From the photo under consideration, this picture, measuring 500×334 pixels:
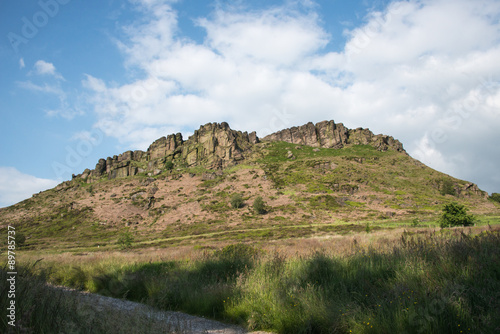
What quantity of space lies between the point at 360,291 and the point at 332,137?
500ft

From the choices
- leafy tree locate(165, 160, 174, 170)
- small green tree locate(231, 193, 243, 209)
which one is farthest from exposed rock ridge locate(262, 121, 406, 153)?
small green tree locate(231, 193, 243, 209)

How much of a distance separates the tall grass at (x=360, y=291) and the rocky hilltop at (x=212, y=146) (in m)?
114

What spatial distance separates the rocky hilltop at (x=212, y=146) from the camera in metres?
130

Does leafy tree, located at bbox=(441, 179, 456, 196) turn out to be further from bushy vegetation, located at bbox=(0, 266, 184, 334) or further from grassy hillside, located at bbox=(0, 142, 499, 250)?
bushy vegetation, located at bbox=(0, 266, 184, 334)

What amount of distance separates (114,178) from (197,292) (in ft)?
444

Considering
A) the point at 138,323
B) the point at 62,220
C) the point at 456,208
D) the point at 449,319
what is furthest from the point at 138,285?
the point at 62,220

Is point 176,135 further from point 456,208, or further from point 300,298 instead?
point 300,298

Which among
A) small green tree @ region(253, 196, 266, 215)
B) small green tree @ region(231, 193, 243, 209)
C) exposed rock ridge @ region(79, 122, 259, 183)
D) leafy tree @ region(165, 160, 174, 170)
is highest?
exposed rock ridge @ region(79, 122, 259, 183)

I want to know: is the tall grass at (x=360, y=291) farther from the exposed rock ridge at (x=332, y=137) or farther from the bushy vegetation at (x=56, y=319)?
the exposed rock ridge at (x=332, y=137)

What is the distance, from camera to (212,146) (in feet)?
440

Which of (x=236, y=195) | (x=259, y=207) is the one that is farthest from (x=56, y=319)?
(x=236, y=195)

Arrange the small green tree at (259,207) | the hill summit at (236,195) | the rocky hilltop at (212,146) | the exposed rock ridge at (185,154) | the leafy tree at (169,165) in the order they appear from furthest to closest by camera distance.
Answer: the rocky hilltop at (212,146)
the leafy tree at (169,165)
the exposed rock ridge at (185,154)
the small green tree at (259,207)
the hill summit at (236,195)

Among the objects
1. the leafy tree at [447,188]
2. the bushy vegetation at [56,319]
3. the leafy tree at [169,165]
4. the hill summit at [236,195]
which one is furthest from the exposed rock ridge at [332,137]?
the bushy vegetation at [56,319]

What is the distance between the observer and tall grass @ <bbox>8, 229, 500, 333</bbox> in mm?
3666
